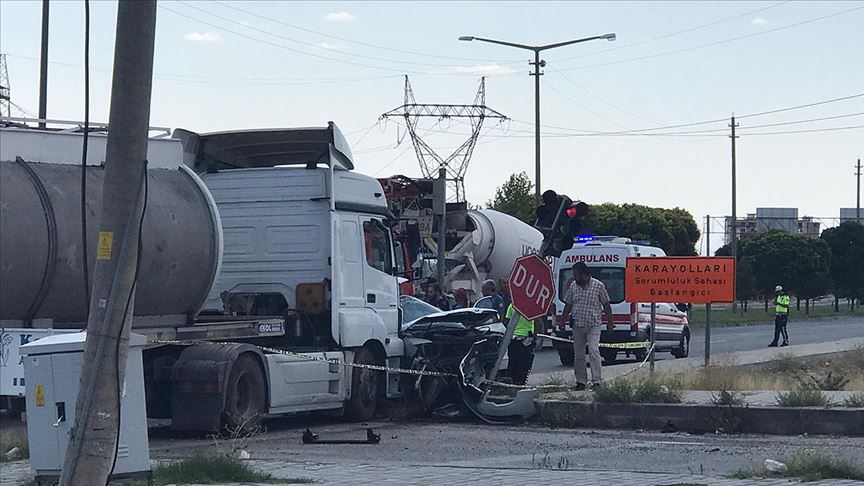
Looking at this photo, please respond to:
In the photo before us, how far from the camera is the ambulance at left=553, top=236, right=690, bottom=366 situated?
27484mm

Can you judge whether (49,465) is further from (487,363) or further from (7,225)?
(487,363)

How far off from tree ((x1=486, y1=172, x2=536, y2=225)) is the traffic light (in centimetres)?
4090

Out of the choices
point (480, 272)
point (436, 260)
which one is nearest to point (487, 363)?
point (436, 260)

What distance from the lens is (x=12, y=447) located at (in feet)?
43.3

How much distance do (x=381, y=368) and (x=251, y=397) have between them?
1.69 meters

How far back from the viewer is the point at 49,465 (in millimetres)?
8445

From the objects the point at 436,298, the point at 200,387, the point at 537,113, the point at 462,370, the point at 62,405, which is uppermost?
the point at 537,113

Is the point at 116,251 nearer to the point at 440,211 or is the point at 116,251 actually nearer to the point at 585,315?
the point at 585,315

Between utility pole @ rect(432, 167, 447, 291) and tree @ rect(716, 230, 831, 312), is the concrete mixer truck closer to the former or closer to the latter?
utility pole @ rect(432, 167, 447, 291)

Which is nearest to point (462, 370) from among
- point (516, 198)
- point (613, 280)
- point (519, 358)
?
point (519, 358)

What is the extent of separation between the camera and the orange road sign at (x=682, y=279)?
19750 mm

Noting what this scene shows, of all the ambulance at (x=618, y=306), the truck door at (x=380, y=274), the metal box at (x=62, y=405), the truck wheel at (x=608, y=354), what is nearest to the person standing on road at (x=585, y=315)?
the truck door at (x=380, y=274)

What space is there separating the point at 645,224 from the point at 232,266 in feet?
224

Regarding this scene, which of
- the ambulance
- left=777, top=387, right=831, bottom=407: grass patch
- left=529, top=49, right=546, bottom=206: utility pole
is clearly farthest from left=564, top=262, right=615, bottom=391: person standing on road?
left=529, top=49, right=546, bottom=206: utility pole
